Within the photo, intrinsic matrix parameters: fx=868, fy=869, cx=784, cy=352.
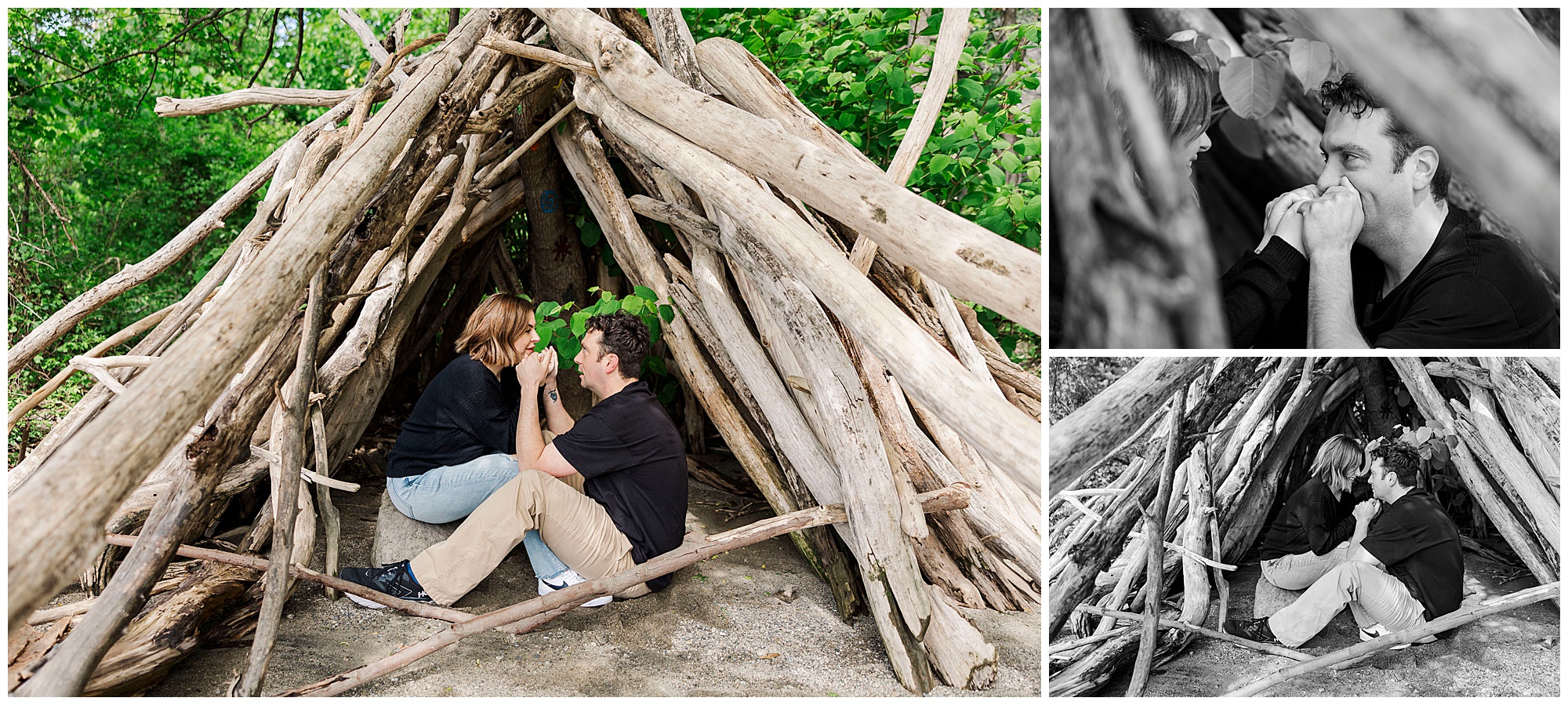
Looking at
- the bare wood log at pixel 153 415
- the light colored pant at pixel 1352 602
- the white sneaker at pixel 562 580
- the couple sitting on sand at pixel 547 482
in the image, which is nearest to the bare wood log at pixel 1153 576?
the light colored pant at pixel 1352 602

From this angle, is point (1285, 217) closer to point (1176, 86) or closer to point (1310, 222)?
point (1310, 222)

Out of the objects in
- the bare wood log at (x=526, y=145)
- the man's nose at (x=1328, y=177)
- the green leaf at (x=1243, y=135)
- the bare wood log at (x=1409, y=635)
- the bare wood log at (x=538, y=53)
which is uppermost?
the bare wood log at (x=538, y=53)

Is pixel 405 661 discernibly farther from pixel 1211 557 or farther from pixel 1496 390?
pixel 1496 390

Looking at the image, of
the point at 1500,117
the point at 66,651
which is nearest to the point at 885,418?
the point at 1500,117

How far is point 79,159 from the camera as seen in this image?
8078 millimetres

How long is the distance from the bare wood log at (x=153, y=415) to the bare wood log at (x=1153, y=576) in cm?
196

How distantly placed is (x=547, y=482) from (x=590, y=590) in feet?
1.62

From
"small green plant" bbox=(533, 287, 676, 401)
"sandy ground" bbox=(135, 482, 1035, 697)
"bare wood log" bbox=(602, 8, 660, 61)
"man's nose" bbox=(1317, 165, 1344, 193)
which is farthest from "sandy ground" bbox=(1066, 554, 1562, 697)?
"bare wood log" bbox=(602, 8, 660, 61)

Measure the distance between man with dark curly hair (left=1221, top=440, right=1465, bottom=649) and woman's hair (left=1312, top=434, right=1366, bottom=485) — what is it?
0.03m

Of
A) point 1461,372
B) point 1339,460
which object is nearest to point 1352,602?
point 1339,460

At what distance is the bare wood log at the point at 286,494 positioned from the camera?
217 cm

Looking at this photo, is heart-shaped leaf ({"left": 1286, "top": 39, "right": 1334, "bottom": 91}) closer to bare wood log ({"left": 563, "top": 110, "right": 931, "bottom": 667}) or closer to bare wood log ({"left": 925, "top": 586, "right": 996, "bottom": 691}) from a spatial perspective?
bare wood log ({"left": 563, "top": 110, "right": 931, "bottom": 667})

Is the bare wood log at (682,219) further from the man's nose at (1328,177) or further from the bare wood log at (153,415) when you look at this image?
the man's nose at (1328,177)

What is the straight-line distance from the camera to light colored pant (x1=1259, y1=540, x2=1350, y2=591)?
1948mm
